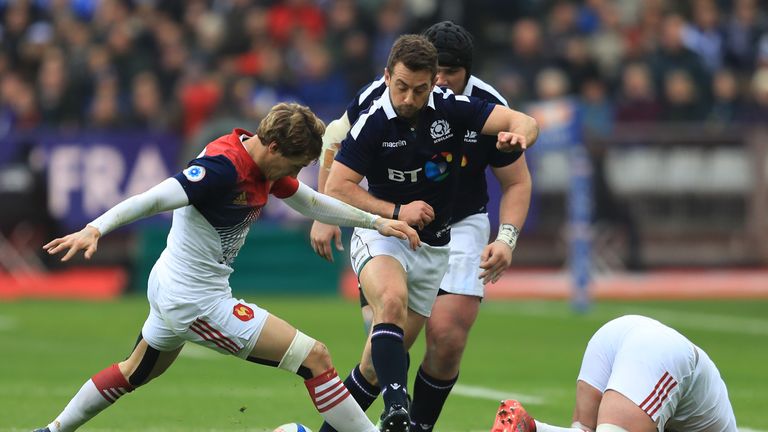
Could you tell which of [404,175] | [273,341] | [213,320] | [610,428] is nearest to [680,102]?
[404,175]

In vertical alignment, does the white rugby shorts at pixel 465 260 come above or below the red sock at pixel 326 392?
above

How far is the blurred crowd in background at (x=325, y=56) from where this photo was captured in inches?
846

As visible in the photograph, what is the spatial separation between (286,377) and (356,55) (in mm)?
10446

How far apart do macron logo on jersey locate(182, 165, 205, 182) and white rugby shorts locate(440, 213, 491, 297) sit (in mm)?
2078

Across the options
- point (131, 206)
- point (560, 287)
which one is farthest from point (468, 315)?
point (560, 287)

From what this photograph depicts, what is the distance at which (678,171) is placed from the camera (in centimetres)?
2102

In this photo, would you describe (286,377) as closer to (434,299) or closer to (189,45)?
(434,299)

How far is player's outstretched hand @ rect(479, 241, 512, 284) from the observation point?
8.05 metres

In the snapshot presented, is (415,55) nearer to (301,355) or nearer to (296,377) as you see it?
A: (301,355)

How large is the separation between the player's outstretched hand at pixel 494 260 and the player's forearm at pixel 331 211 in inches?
28.5

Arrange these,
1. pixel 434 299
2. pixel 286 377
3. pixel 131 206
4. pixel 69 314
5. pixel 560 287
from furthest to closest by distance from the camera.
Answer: pixel 560 287, pixel 69 314, pixel 286 377, pixel 434 299, pixel 131 206

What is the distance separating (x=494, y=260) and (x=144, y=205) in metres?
2.11

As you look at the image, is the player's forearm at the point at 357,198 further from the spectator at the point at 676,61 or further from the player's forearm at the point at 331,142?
the spectator at the point at 676,61

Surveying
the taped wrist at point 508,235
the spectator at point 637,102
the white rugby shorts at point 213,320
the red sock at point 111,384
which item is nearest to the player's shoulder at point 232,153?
the white rugby shorts at point 213,320
